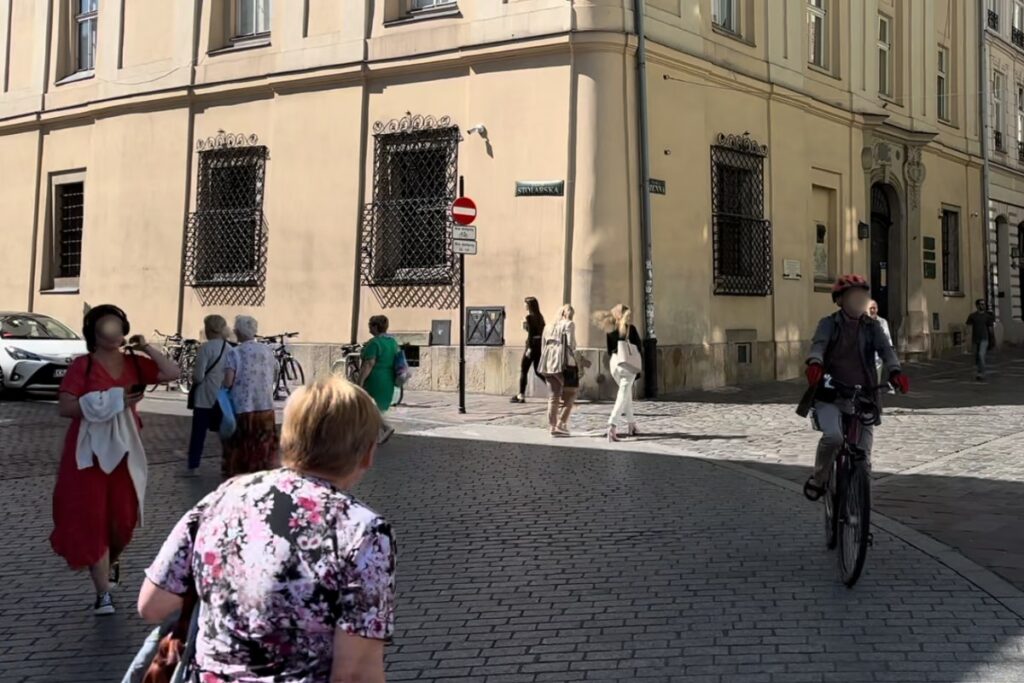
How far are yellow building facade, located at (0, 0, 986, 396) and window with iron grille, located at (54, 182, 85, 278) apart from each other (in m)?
0.05

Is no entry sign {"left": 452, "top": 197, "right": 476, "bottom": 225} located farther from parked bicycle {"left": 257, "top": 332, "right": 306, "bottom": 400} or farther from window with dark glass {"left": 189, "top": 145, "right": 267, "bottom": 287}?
window with dark glass {"left": 189, "top": 145, "right": 267, "bottom": 287}

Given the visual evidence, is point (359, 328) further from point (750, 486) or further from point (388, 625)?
point (388, 625)

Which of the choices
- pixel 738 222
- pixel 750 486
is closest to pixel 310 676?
pixel 750 486

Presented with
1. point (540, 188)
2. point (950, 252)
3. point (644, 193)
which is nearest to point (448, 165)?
point (540, 188)

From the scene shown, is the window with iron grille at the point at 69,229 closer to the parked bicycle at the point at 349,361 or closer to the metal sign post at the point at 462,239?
the parked bicycle at the point at 349,361

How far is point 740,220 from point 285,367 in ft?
27.4

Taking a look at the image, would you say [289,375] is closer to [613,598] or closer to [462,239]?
[462,239]

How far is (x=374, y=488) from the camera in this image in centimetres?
958

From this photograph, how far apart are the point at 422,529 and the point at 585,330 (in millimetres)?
9510

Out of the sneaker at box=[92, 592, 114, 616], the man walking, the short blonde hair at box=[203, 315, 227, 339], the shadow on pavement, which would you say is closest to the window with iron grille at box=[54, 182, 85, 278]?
the shadow on pavement

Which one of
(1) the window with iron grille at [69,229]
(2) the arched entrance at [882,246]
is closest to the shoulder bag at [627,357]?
(2) the arched entrance at [882,246]

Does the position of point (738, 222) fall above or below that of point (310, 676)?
above

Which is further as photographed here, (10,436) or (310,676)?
(10,436)

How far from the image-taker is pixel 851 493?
246 inches
